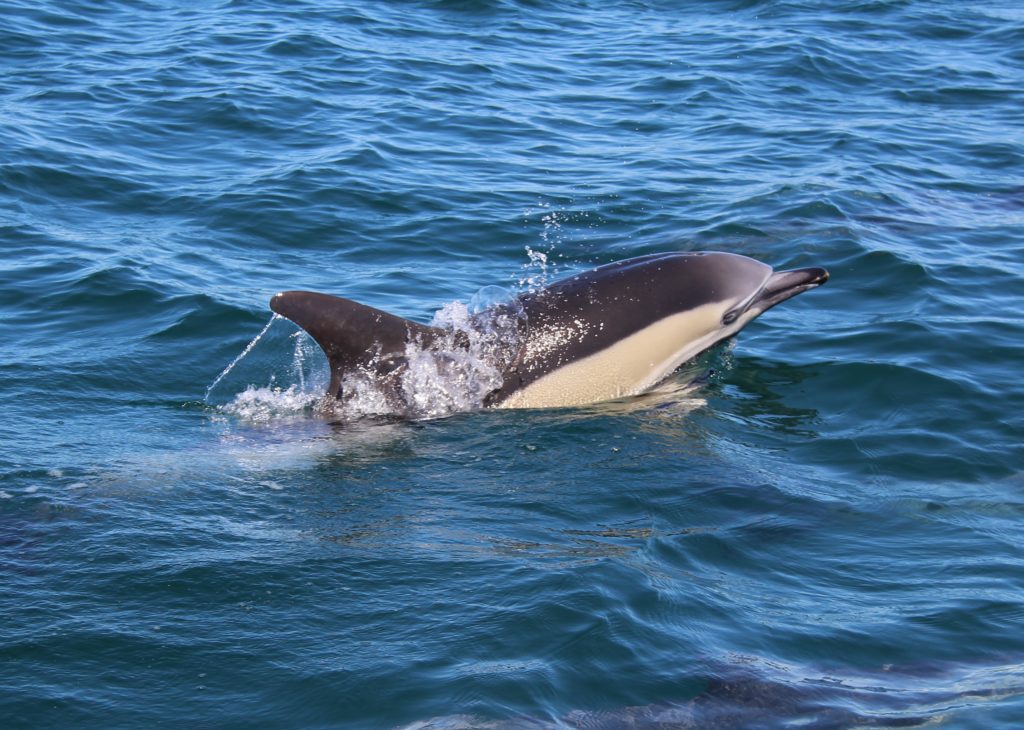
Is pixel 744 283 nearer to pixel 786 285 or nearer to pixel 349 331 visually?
pixel 786 285

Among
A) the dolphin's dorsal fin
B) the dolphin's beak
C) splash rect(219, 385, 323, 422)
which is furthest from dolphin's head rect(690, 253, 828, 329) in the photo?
splash rect(219, 385, 323, 422)

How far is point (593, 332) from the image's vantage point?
9.82 meters

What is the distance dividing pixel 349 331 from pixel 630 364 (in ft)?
7.36

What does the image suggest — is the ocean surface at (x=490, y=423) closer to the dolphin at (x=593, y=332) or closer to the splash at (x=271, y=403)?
the splash at (x=271, y=403)

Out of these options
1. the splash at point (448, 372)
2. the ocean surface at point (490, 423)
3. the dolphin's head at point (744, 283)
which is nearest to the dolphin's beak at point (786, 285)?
the dolphin's head at point (744, 283)

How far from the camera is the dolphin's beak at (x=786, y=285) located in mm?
10625

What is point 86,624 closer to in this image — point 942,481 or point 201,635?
point 201,635

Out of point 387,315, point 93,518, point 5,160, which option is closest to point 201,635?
point 93,518

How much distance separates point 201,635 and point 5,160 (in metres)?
11.3

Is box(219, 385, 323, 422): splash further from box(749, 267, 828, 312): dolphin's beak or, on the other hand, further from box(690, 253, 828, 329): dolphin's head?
box(749, 267, 828, 312): dolphin's beak

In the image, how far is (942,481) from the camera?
9.19 metres

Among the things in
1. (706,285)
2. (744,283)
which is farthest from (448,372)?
(744,283)

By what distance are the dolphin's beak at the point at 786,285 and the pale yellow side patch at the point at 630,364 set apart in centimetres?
46

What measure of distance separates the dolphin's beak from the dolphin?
119 mm
